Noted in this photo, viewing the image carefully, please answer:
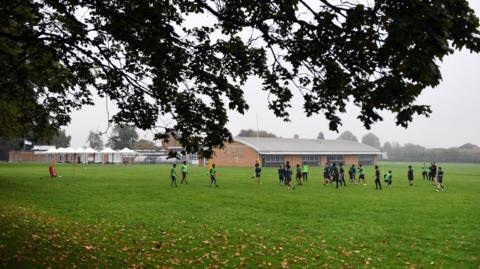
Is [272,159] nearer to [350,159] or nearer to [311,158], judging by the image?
[311,158]

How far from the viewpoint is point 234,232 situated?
1182 centimetres

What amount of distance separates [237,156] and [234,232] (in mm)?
53997

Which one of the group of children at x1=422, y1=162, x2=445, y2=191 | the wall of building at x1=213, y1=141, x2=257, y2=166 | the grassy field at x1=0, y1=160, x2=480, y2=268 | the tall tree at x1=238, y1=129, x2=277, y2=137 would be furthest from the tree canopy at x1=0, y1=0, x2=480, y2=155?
the tall tree at x1=238, y1=129, x2=277, y2=137

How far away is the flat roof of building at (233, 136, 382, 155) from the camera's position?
65.5m

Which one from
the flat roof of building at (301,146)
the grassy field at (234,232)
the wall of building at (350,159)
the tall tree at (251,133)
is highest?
the tall tree at (251,133)

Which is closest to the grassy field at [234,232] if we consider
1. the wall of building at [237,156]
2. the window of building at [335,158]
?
the wall of building at [237,156]

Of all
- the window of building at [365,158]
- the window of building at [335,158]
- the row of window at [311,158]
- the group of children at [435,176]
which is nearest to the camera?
the group of children at [435,176]

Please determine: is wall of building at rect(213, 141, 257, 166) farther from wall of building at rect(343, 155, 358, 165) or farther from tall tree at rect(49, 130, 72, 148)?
tall tree at rect(49, 130, 72, 148)

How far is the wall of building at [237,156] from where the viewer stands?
210 feet

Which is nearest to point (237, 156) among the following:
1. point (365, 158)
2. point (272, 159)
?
point (272, 159)

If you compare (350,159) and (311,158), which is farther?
(350,159)

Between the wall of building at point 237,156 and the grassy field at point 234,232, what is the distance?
146ft

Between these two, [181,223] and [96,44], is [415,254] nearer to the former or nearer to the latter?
[181,223]

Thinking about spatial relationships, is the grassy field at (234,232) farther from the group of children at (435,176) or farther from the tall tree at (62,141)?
the tall tree at (62,141)
